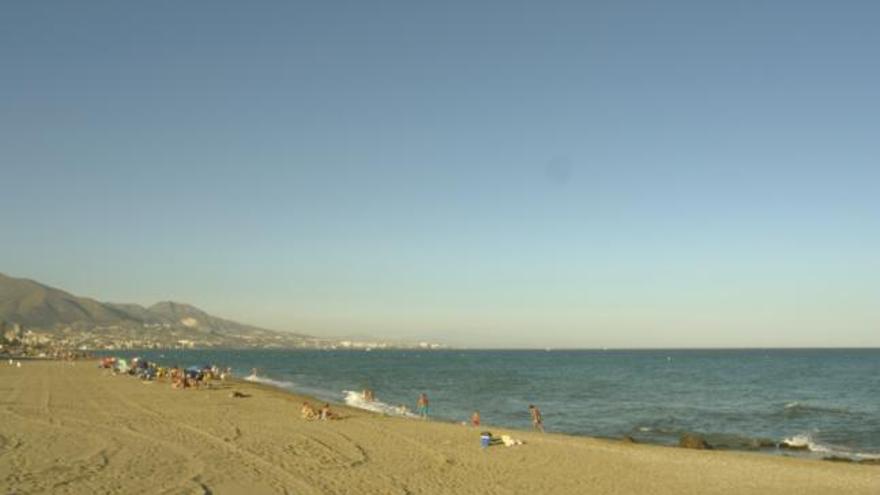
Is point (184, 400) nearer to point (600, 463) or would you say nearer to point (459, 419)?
point (459, 419)

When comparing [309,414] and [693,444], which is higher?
[309,414]

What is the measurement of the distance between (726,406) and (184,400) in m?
32.1

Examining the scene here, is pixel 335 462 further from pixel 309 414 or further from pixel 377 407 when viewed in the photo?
pixel 377 407

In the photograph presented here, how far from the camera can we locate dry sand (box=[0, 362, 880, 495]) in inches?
583

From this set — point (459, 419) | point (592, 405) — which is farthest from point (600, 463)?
point (592, 405)

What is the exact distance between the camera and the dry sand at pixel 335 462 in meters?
14.8

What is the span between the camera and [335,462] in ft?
58.9

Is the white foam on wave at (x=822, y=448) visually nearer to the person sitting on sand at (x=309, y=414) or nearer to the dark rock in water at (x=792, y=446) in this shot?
the dark rock in water at (x=792, y=446)

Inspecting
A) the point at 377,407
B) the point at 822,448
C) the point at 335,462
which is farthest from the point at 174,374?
the point at 822,448

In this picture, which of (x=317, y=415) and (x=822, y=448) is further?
(x=317, y=415)

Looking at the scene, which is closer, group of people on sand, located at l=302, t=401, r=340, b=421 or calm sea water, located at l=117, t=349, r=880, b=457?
group of people on sand, located at l=302, t=401, r=340, b=421

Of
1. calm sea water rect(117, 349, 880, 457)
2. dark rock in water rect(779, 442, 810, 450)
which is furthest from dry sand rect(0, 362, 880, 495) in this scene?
calm sea water rect(117, 349, 880, 457)

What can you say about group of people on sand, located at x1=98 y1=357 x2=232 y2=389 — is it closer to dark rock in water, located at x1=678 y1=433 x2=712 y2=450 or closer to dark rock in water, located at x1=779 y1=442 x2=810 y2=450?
dark rock in water, located at x1=678 y1=433 x2=712 y2=450

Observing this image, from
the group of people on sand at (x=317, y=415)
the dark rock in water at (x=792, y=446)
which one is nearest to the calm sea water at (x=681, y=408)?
the dark rock in water at (x=792, y=446)
